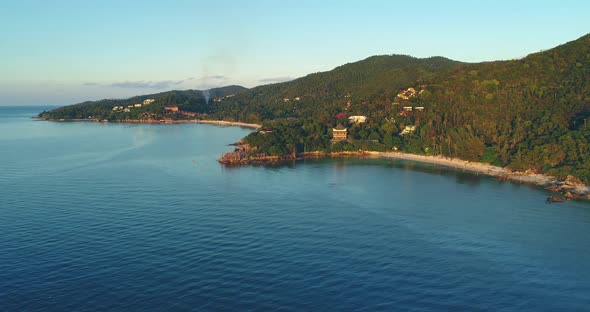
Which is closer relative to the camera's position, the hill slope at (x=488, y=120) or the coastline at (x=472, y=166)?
the coastline at (x=472, y=166)

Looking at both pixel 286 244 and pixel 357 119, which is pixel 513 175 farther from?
pixel 357 119

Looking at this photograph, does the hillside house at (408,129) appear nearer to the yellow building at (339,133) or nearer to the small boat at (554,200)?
the yellow building at (339,133)

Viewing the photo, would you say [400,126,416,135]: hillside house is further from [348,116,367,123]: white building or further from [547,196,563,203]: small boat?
[547,196,563,203]: small boat

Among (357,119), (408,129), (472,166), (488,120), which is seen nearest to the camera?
(472,166)

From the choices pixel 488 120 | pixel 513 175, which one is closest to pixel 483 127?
pixel 488 120

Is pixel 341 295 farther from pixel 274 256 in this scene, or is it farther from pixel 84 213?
pixel 84 213

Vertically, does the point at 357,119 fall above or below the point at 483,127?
above

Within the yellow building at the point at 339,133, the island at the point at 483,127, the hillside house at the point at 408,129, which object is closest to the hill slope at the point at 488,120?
the island at the point at 483,127

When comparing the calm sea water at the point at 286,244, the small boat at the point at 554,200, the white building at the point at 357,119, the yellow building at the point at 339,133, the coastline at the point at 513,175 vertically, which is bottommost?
the calm sea water at the point at 286,244
